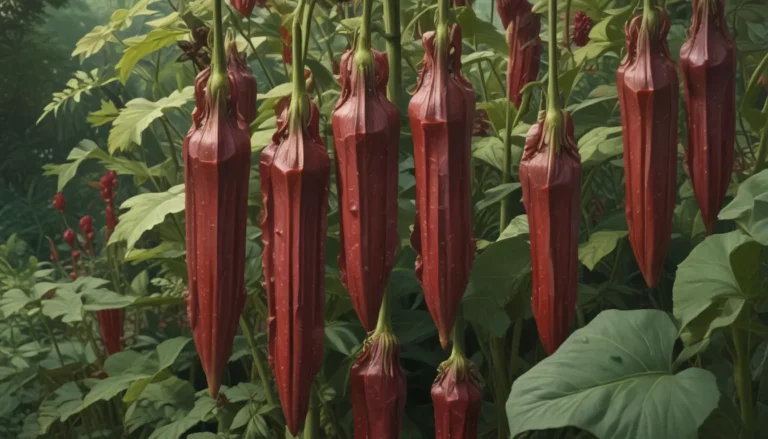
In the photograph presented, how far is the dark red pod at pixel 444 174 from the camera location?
0.48 meters

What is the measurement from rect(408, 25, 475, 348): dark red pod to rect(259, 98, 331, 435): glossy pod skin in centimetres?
5

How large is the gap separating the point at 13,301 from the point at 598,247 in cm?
79

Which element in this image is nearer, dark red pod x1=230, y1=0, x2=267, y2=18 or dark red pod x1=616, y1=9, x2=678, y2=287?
dark red pod x1=616, y1=9, x2=678, y2=287

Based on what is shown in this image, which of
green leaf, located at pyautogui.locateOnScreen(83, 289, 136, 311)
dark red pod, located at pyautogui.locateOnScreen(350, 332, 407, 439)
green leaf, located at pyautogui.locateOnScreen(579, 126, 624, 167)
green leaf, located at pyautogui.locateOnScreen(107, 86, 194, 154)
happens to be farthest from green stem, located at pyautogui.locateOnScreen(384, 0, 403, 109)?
green leaf, located at pyautogui.locateOnScreen(83, 289, 136, 311)

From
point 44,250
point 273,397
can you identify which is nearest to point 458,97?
point 273,397

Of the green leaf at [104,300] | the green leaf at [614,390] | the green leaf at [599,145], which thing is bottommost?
the green leaf at [104,300]

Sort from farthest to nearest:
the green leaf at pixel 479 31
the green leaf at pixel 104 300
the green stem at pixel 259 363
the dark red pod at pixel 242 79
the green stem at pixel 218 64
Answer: the green leaf at pixel 104 300 < the green stem at pixel 259 363 < the green leaf at pixel 479 31 < the dark red pod at pixel 242 79 < the green stem at pixel 218 64

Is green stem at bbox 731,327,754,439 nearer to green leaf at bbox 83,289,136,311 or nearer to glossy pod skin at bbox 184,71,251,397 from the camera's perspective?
glossy pod skin at bbox 184,71,251,397

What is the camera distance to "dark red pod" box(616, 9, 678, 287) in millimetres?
505

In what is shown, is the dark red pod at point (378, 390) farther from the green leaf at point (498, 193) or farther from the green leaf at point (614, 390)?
the green leaf at point (498, 193)

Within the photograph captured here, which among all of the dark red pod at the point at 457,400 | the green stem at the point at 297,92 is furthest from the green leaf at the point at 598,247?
the green stem at the point at 297,92

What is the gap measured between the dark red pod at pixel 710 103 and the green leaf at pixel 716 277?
0.19m

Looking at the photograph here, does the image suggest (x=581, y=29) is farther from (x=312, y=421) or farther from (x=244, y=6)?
(x=312, y=421)

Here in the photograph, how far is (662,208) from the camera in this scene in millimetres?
506
